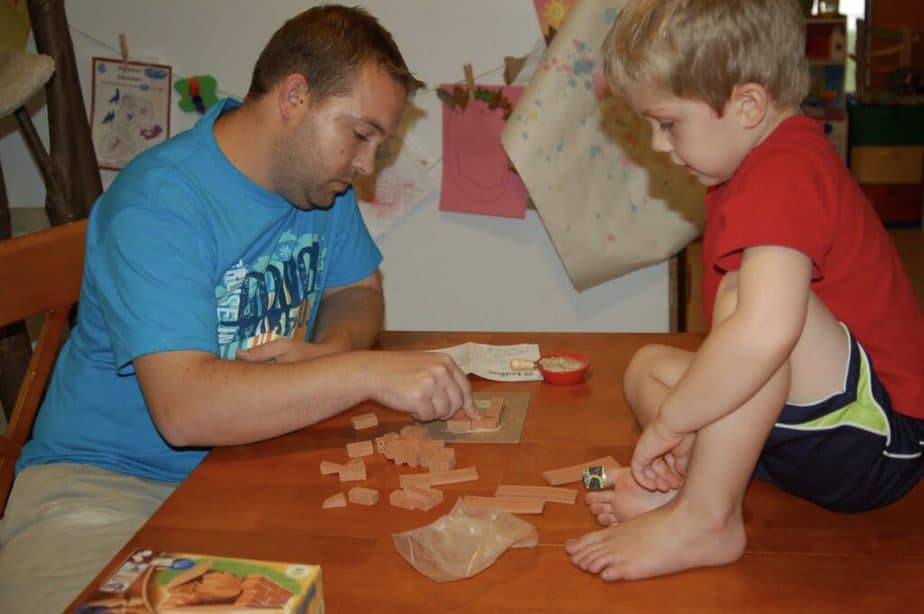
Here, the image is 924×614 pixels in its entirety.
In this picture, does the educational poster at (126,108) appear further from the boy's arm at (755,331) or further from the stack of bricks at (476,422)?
the boy's arm at (755,331)

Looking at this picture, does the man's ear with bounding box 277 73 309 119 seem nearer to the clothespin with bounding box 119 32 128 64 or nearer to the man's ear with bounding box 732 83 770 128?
the man's ear with bounding box 732 83 770 128

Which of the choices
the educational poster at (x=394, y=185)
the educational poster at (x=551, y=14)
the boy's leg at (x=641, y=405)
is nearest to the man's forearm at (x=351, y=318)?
the boy's leg at (x=641, y=405)

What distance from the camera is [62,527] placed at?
1.28m

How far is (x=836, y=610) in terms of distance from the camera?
912mm

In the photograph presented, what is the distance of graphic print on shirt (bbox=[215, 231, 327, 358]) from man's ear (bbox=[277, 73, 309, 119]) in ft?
0.65

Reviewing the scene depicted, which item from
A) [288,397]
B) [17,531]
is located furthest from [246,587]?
[17,531]

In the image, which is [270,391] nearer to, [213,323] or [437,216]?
[213,323]

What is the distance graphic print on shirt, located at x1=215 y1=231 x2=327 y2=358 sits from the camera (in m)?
1.43

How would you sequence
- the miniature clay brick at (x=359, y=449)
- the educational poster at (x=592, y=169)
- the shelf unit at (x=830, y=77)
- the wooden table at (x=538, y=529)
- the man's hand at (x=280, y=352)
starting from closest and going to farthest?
the wooden table at (x=538, y=529) → the miniature clay brick at (x=359, y=449) → the man's hand at (x=280, y=352) → the educational poster at (x=592, y=169) → the shelf unit at (x=830, y=77)

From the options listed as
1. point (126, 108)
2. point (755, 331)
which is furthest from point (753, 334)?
point (126, 108)

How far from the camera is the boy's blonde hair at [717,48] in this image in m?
1.13

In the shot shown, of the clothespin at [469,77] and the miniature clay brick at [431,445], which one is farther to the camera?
the clothespin at [469,77]

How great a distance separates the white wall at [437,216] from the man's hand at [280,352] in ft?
3.71

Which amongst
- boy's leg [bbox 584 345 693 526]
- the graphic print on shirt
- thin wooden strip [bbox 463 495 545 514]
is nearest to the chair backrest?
the graphic print on shirt
